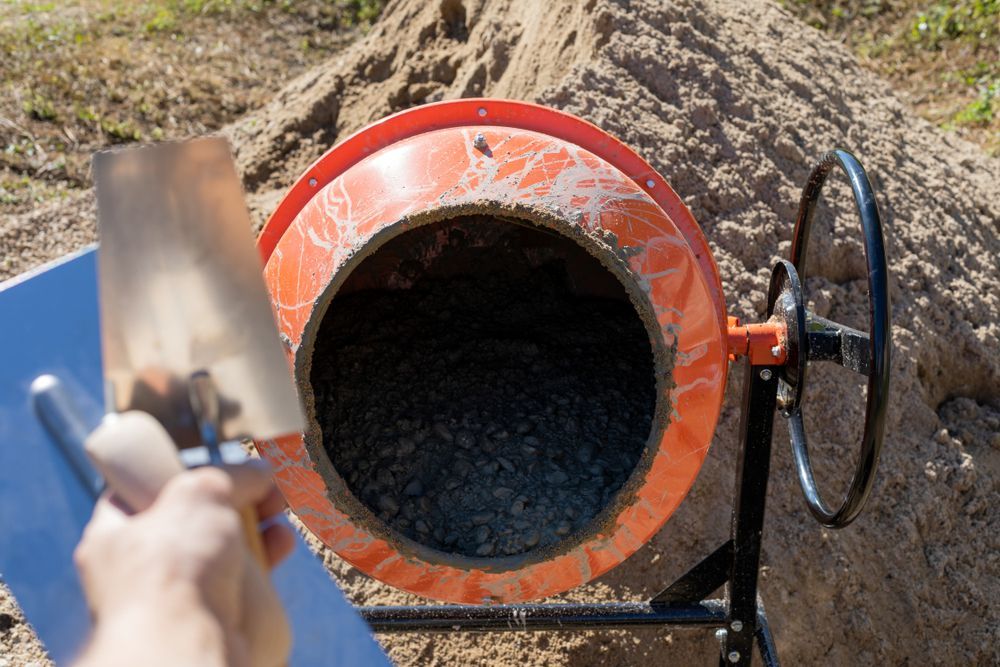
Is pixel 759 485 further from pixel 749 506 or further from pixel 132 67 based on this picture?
pixel 132 67

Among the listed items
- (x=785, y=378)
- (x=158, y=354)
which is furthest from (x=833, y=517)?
(x=158, y=354)

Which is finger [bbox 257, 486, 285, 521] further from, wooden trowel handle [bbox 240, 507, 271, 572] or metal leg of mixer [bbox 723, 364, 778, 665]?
metal leg of mixer [bbox 723, 364, 778, 665]

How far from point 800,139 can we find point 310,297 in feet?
6.33

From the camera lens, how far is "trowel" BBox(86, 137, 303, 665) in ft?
3.18

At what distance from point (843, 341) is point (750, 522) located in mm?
487

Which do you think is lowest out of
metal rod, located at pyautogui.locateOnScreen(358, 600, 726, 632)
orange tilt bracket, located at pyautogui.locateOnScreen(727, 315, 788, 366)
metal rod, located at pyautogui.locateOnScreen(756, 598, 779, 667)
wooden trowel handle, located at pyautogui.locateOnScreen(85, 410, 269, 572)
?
metal rod, located at pyautogui.locateOnScreen(756, 598, 779, 667)

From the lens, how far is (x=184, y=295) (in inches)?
39.9

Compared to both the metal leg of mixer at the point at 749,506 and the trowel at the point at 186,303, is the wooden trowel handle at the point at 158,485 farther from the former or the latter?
Result: the metal leg of mixer at the point at 749,506

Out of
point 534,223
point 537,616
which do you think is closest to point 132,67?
point 534,223

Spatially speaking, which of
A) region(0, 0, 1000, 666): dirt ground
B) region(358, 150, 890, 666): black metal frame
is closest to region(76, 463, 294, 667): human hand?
region(358, 150, 890, 666): black metal frame

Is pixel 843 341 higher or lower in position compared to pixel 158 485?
lower

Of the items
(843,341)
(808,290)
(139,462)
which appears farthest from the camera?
(808,290)

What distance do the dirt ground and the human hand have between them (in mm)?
1874

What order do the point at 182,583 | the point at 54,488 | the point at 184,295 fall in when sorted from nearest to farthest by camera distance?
the point at 182,583 → the point at 184,295 → the point at 54,488
